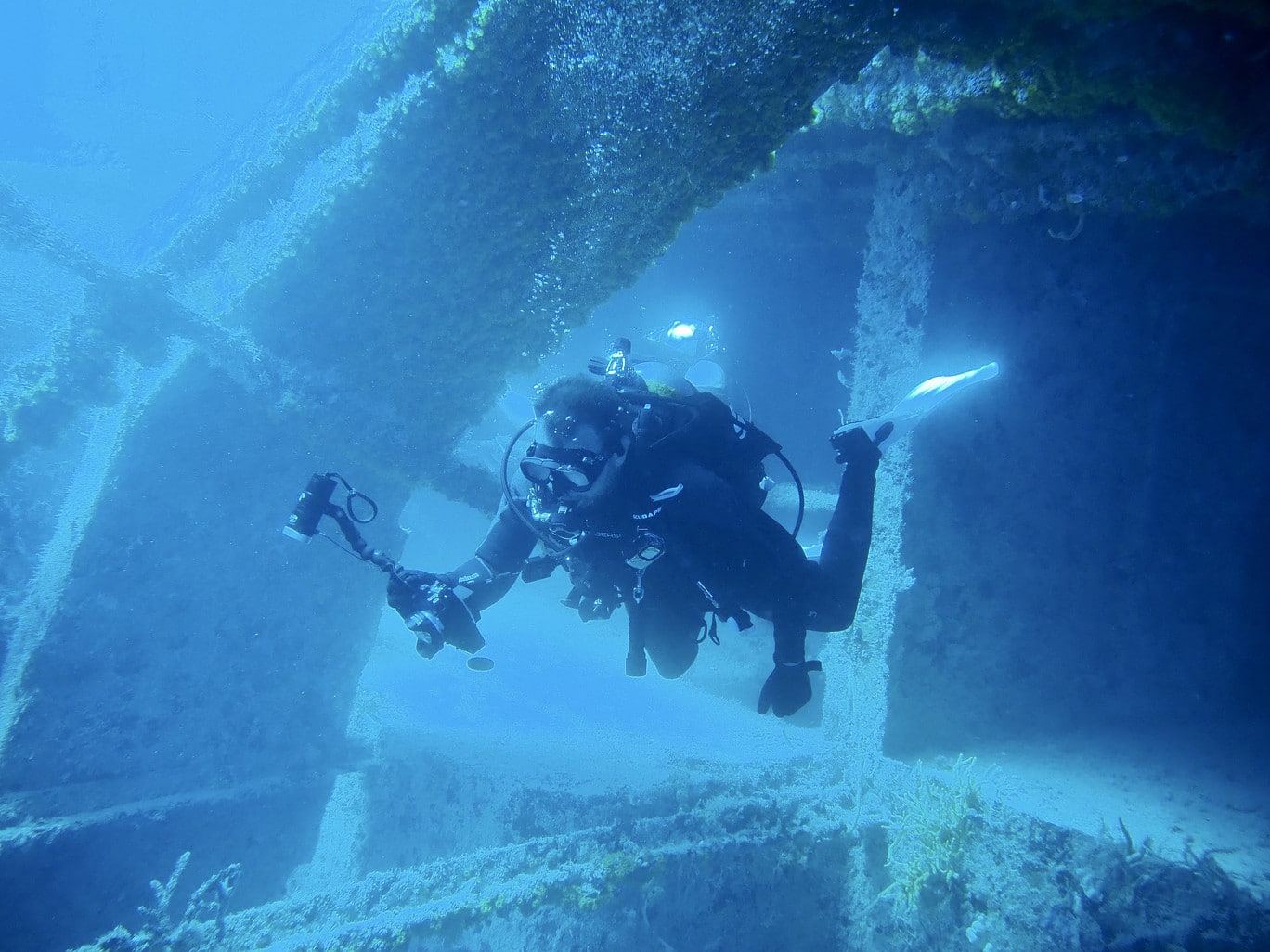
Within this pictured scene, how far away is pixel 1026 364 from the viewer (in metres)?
4.36

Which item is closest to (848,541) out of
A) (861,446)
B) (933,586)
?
(861,446)

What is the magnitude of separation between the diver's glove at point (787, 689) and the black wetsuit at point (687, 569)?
0.06m

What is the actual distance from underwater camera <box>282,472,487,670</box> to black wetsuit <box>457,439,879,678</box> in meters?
0.49

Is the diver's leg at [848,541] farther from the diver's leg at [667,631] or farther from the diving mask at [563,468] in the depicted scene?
the diving mask at [563,468]

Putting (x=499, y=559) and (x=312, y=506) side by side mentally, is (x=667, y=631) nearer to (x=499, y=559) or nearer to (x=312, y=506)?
(x=499, y=559)

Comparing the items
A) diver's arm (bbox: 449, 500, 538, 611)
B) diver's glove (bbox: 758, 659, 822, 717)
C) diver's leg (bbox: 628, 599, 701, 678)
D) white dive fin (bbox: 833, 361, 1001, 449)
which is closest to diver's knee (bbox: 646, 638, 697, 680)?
diver's leg (bbox: 628, 599, 701, 678)

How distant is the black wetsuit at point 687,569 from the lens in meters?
3.18

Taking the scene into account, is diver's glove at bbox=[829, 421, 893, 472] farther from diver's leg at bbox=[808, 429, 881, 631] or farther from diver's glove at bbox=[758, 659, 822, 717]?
diver's glove at bbox=[758, 659, 822, 717]

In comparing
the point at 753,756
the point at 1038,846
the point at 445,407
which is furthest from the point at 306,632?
the point at 1038,846

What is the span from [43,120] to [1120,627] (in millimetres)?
59035

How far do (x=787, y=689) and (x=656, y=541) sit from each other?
1195mm

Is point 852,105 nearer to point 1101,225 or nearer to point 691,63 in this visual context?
point 1101,225

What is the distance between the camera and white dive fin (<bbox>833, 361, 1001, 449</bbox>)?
13.5 ft

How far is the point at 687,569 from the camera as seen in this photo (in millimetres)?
3236
